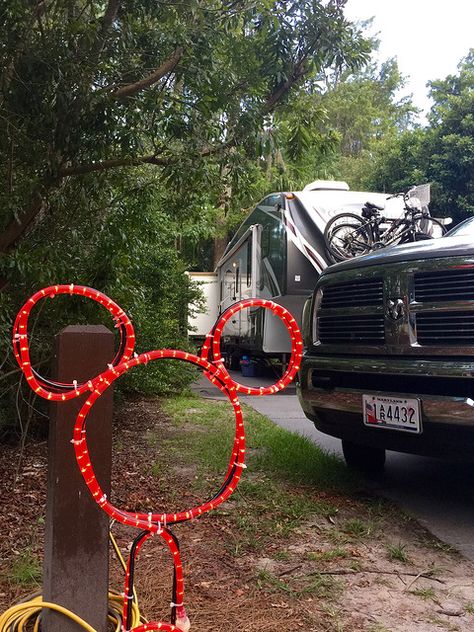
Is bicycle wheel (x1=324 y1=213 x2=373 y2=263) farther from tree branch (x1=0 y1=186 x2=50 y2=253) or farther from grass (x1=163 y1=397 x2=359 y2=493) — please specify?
tree branch (x1=0 y1=186 x2=50 y2=253)

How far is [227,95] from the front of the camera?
5.00 meters

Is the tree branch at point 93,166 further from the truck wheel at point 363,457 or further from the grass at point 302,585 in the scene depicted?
the grass at point 302,585

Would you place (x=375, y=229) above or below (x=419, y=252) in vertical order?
above

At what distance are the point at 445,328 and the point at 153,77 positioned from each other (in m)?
2.84

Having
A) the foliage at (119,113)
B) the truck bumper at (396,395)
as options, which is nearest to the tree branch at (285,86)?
the foliage at (119,113)

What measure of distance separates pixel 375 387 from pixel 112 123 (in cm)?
264

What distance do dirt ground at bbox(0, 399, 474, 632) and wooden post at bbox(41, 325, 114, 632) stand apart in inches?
19.2

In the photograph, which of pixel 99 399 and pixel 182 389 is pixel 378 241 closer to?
pixel 182 389

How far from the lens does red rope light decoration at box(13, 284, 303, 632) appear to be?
2.00 metres

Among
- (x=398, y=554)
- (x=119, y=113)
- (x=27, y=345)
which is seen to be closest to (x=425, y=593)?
(x=398, y=554)

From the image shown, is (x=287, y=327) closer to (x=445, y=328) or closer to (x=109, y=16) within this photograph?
(x=445, y=328)

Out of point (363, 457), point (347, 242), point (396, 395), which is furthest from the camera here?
point (347, 242)

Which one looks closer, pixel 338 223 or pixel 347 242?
pixel 347 242

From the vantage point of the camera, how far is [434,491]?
4516 mm
